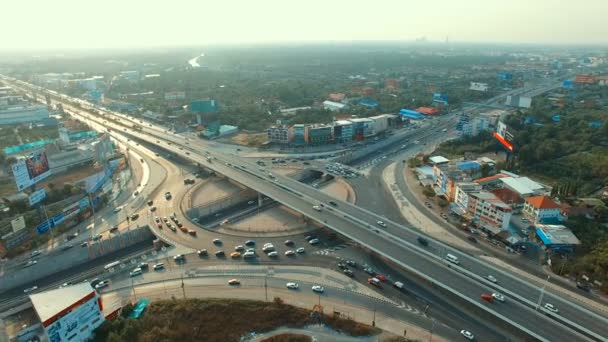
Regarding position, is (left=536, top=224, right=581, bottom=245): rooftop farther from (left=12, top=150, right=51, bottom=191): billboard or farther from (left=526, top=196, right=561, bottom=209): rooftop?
(left=12, top=150, right=51, bottom=191): billboard

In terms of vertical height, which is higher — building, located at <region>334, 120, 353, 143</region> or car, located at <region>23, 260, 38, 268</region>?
building, located at <region>334, 120, 353, 143</region>

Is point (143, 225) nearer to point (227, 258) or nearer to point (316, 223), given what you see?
point (227, 258)

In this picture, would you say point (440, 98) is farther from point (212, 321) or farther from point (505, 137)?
point (212, 321)

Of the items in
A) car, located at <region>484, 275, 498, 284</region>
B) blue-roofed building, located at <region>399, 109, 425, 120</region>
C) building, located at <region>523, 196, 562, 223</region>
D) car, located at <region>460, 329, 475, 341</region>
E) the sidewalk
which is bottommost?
car, located at <region>460, 329, 475, 341</region>

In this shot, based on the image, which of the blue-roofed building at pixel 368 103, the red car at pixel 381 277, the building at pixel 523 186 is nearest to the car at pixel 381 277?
the red car at pixel 381 277

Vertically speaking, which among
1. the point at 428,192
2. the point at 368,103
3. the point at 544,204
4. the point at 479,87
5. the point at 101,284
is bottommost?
the point at 101,284

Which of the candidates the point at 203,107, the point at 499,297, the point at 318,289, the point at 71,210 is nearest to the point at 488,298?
the point at 499,297

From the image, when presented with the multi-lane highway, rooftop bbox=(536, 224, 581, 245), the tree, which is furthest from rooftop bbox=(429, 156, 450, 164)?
the multi-lane highway
